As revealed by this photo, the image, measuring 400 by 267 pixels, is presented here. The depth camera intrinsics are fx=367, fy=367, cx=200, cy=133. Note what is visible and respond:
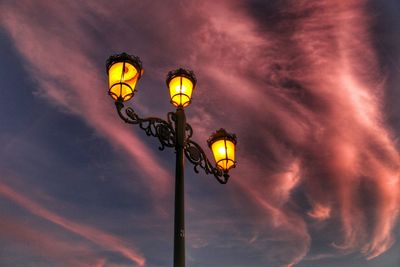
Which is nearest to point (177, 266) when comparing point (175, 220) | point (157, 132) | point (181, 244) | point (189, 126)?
point (181, 244)

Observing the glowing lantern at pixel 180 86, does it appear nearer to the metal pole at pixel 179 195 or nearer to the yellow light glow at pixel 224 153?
the metal pole at pixel 179 195

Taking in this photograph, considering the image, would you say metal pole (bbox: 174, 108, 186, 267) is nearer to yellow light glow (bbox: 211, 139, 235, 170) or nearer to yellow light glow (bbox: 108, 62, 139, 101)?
yellow light glow (bbox: 108, 62, 139, 101)

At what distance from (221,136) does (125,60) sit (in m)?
2.80

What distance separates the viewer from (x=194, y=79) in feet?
25.6

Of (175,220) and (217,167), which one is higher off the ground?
(217,167)

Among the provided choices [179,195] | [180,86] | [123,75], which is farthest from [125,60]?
[179,195]

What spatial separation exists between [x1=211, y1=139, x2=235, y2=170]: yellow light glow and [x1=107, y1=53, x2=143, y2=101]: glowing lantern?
2.44m

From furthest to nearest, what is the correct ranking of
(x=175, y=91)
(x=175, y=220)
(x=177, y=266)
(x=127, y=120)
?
(x=175, y=91), (x=127, y=120), (x=175, y=220), (x=177, y=266)

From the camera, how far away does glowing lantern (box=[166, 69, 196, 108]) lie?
7.57 metres

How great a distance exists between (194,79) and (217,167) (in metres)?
2.06

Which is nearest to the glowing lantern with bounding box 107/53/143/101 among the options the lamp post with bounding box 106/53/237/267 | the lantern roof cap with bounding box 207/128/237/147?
the lamp post with bounding box 106/53/237/267

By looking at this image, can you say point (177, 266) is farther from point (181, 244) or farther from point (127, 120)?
point (127, 120)

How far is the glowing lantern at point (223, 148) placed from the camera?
27.1ft

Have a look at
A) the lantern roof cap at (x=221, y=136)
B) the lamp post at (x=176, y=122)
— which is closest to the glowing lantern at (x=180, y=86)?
the lamp post at (x=176, y=122)
